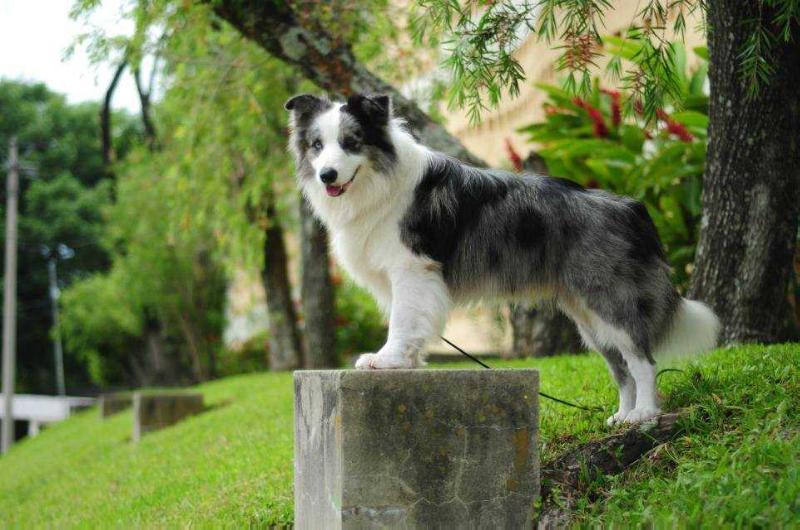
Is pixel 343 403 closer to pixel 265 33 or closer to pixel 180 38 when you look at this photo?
pixel 265 33

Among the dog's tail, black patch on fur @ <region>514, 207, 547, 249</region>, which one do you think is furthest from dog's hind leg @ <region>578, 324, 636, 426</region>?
black patch on fur @ <region>514, 207, 547, 249</region>

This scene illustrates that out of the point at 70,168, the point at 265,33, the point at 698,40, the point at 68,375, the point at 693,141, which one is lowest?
the point at 68,375

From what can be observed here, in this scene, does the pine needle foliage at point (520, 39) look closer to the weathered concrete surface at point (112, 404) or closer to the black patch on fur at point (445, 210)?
the black patch on fur at point (445, 210)

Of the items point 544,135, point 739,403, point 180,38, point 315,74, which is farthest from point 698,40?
point 739,403

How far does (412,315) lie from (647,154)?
6.36 m

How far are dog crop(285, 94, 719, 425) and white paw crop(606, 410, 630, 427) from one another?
13mm

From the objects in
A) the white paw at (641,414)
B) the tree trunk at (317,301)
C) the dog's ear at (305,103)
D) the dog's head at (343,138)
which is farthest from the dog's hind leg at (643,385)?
the tree trunk at (317,301)

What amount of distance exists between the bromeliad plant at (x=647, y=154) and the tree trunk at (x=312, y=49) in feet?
5.83

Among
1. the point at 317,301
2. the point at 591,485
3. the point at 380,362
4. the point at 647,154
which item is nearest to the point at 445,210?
the point at 380,362

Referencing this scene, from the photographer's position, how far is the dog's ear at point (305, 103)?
191 inches

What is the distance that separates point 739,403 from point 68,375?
3202cm

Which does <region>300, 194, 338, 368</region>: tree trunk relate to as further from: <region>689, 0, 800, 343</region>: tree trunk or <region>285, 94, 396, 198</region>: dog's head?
<region>285, 94, 396, 198</region>: dog's head

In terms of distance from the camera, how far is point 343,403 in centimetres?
390

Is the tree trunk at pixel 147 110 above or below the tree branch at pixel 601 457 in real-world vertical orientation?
above
